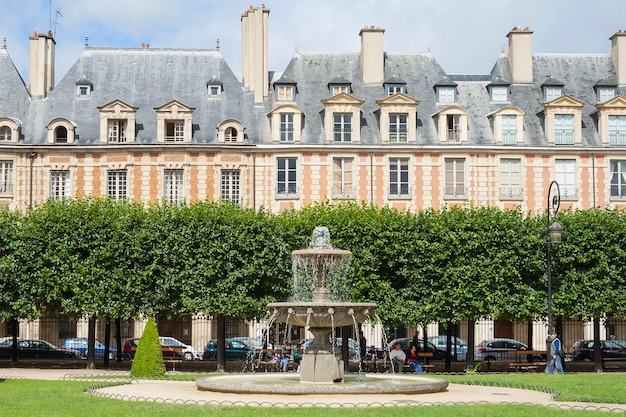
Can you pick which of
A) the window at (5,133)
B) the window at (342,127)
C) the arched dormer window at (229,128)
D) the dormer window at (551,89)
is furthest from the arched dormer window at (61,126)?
the dormer window at (551,89)

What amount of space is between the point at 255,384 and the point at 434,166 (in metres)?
26.3

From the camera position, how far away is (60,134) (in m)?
46.9

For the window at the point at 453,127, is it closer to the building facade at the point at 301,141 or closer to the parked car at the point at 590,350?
the building facade at the point at 301,141

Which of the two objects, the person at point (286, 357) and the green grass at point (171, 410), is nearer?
the green grass at point (171, 410)

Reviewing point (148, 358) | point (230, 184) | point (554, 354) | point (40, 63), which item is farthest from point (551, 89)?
point (148, 358)

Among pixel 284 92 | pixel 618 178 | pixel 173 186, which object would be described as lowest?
pixel 173 186

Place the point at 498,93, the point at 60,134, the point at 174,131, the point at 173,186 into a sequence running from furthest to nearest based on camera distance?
the point at 498,93 → the point at 60,134 → the point at 174,131 → the point at 173,186

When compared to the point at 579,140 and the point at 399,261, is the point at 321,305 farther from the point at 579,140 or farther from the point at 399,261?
the point at 579,140

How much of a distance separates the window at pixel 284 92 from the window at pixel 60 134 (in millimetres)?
9995

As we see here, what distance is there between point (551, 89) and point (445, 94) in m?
5.17

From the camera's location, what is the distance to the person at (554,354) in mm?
31672

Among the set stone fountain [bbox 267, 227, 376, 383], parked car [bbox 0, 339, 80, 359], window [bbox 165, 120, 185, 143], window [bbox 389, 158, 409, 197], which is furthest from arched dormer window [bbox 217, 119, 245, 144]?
stone fountain [bbox 267, 227, 376, 383]

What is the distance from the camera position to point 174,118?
152 feet

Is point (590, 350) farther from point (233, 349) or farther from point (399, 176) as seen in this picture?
A: point (233, 349)
